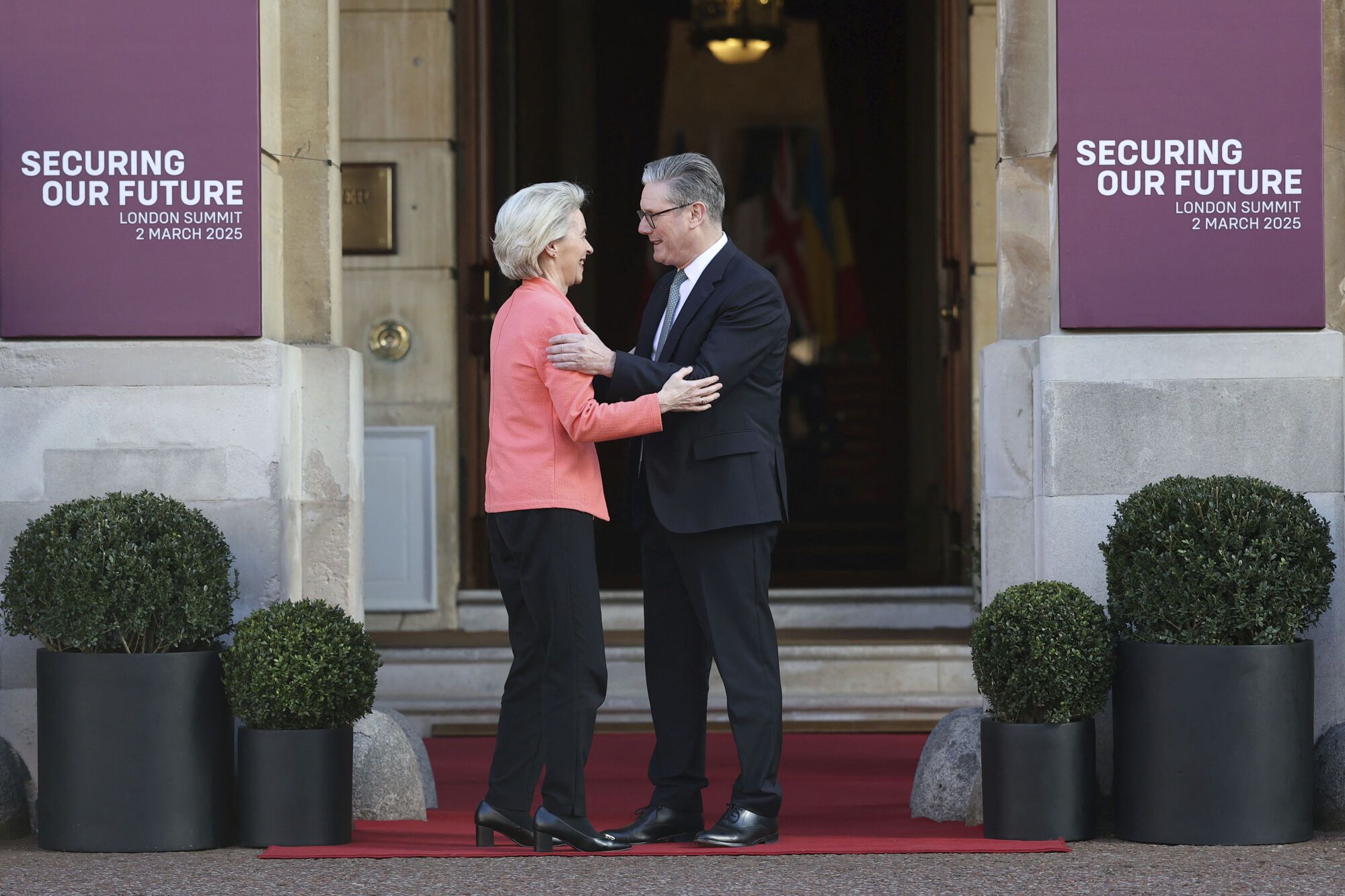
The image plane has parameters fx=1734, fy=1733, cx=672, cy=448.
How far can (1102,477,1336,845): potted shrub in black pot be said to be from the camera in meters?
4.79

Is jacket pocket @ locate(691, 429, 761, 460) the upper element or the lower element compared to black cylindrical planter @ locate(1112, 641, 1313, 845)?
upper

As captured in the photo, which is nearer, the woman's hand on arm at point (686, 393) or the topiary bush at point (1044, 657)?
the woman's hand on arm at point (686, 393)

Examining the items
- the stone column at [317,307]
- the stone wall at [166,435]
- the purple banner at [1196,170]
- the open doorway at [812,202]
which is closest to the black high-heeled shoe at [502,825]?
the stone wall at [166,435]

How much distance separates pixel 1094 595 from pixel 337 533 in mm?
2497

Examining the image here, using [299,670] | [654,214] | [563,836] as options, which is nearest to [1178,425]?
[654,214]

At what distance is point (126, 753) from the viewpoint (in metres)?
4.89

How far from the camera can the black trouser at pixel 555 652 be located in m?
4.70

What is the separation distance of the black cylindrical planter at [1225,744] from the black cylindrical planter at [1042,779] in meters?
0.18

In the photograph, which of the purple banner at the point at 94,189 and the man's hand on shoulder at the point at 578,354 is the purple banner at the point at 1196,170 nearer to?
the man's hand on shoulder at the point at 578,354

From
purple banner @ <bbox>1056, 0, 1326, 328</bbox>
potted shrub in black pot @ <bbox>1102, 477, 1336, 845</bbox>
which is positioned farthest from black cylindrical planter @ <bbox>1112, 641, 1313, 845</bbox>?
purple banner @ <bbox>1056, 0, 1326, 328</bbox>

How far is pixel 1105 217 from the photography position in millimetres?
5504

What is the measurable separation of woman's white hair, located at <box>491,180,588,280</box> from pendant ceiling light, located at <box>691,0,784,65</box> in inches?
242

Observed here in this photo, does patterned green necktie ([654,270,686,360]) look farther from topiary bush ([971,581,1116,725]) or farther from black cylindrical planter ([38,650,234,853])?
black cylindrical planter ([38,650,234,853])

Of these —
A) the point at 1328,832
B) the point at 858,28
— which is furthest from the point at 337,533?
the point at 858,28
